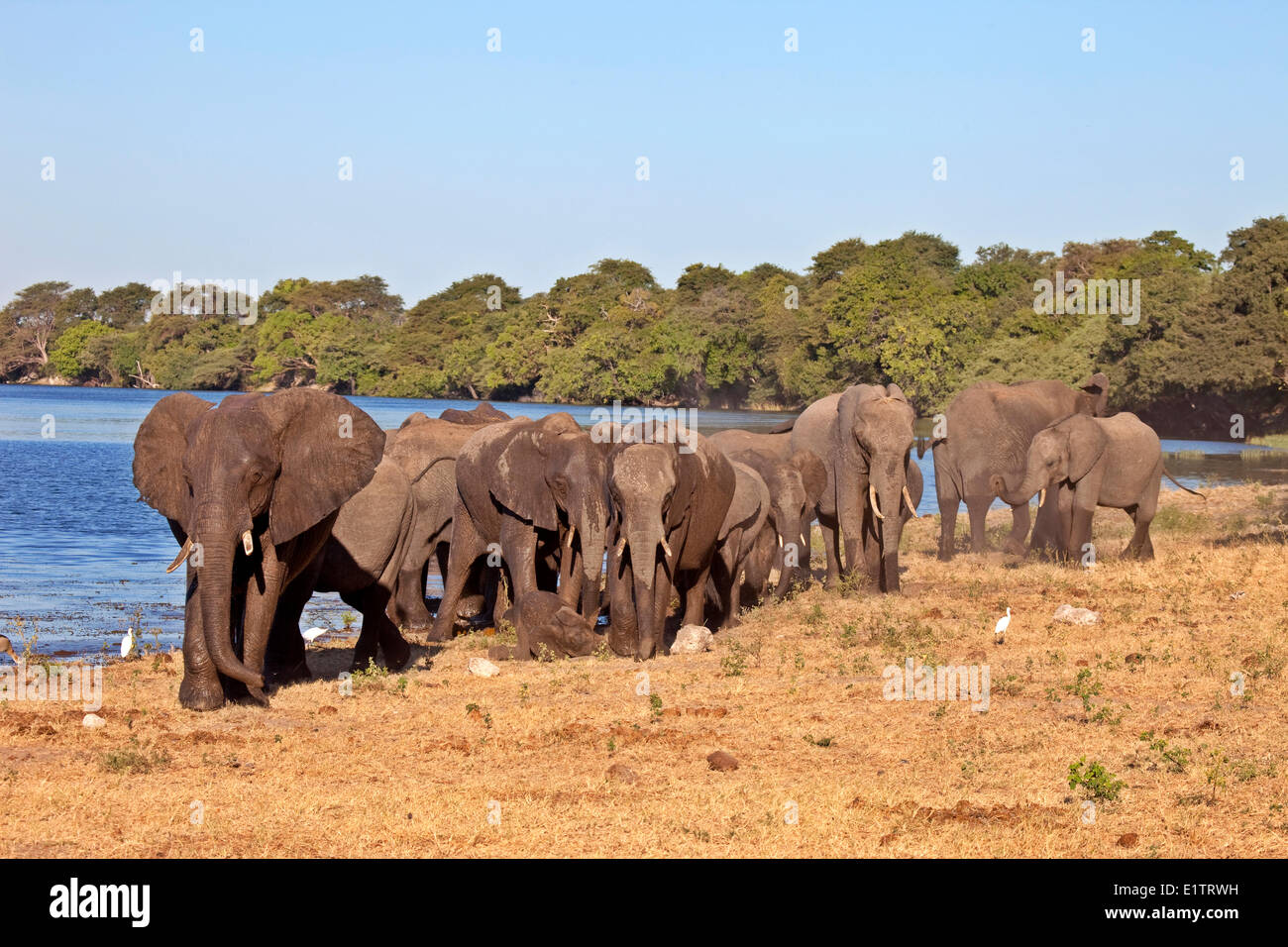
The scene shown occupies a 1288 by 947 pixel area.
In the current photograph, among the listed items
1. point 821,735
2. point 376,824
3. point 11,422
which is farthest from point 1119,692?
point 11,422

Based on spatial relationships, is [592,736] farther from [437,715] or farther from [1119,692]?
[1119,692]

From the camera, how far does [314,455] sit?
1122cm

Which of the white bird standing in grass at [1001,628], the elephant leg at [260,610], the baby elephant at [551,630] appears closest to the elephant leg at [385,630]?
the baby elephant at [551,630]

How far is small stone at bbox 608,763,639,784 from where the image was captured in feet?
29.5

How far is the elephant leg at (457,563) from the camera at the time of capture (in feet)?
52.2

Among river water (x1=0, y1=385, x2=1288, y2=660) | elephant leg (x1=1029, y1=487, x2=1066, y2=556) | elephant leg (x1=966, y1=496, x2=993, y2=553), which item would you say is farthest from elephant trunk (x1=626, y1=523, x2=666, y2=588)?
elephant leg (x1=966, y1=496, x2=993, y2=553)

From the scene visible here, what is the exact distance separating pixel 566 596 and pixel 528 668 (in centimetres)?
130

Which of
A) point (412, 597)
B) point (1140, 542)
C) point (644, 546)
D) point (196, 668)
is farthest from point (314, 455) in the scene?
point (1140, 542)

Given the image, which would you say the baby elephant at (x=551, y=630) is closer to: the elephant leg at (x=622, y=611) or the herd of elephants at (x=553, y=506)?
the herd of elephants at (x=553, y=506)

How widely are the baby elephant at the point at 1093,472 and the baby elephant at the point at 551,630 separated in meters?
9.70

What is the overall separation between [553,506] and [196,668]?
14.3 ft

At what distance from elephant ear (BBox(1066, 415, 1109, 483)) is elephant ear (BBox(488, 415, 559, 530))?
9.81 meters

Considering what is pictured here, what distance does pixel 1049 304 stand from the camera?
8269 cm

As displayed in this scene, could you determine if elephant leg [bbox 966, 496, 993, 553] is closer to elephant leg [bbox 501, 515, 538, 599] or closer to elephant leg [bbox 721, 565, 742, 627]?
elephant leg [bbox 721, 565, 742, 627]
